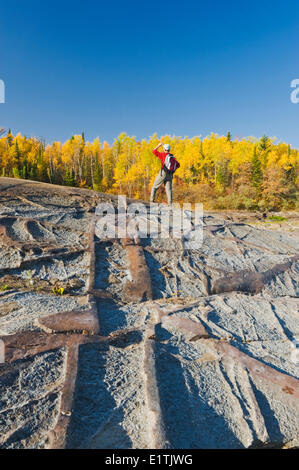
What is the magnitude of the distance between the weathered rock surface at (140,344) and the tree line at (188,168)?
1805 cm

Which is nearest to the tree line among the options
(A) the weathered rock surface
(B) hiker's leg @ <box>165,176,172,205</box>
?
(B) hiker's leg @ <box>165,176,172,205</box>

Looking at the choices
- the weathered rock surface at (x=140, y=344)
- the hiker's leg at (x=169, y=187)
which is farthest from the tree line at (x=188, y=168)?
the weathered rock surface at (x=140, y=344)

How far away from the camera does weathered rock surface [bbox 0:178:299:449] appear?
1641mm

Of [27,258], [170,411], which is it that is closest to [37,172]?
[27,258]

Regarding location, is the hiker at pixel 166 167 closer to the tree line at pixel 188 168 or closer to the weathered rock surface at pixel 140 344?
the weathered rock surface at pixel 140 344

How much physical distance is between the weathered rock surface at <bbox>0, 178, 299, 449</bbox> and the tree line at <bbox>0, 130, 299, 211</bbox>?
18.0 metres

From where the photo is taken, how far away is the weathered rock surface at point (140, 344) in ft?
5.38

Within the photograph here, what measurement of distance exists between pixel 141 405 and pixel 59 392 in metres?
0.55

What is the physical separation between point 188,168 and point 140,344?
128 feet

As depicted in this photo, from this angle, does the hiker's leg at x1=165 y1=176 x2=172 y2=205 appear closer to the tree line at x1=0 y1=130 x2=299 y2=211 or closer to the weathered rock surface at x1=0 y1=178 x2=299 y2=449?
the weathered rock surface at x1=0 y1=178 x2=299 y2=449

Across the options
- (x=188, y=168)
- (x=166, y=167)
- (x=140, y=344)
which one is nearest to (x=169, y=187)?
(x=166, y=167)

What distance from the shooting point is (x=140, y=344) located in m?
2.31
